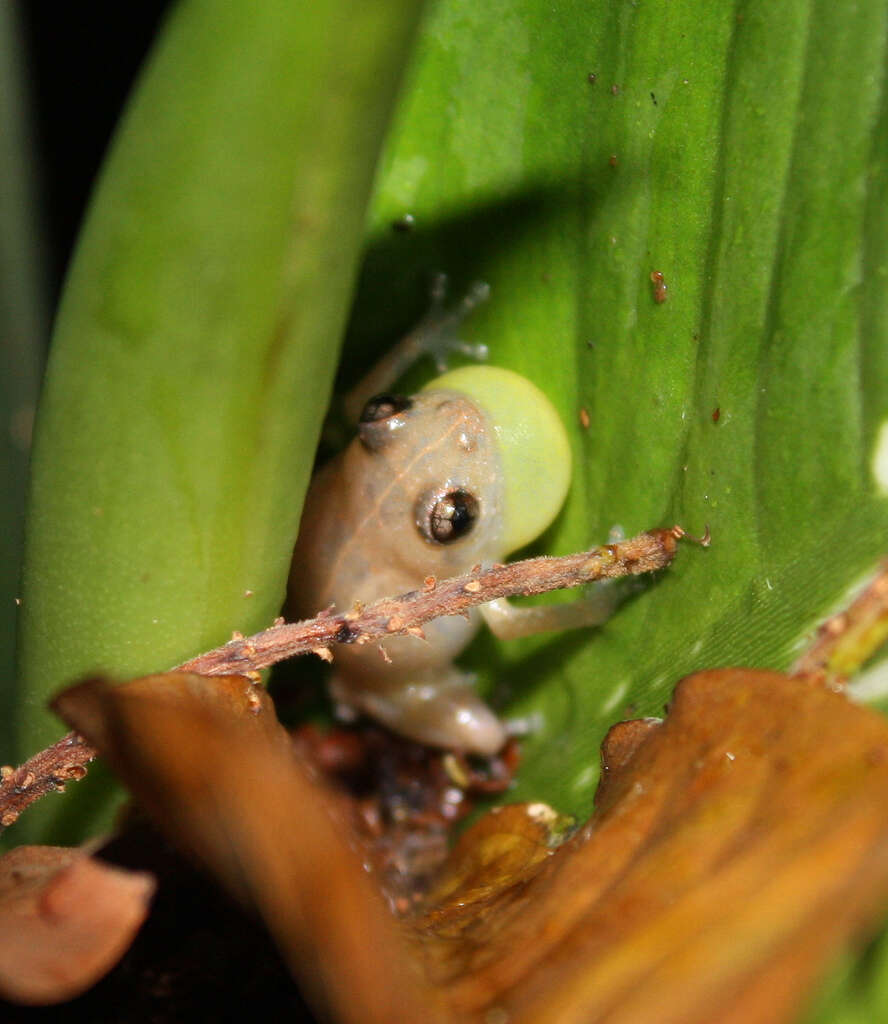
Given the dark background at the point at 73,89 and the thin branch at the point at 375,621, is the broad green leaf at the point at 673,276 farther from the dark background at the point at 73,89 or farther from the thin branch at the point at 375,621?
the dark background at the point at 73,89

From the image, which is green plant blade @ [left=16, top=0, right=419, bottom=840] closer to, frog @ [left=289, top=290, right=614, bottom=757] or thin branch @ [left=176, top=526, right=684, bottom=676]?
thin branch @ [left=176, top=526, right=684, bottom=676]

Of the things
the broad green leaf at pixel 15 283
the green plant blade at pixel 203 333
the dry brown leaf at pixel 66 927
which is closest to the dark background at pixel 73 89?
the broad green leaf at pixel 15 283

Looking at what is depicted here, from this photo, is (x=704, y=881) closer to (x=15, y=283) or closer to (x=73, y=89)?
(x=15, y=283)

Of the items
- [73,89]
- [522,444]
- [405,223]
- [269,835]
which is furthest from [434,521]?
[73,89]

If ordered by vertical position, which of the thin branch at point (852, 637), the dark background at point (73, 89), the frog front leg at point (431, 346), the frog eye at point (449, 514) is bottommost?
the frog eye at point (449, 514)

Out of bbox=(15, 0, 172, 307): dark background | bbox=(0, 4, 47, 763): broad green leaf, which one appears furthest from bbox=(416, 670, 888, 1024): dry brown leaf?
bbox=(15, 0, 172, 307): dark background

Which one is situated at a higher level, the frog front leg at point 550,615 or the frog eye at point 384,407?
the frog eye at point 384,407
